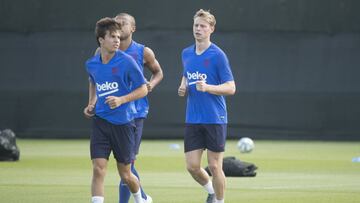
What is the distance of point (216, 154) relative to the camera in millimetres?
10336

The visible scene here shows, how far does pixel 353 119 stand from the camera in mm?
23609

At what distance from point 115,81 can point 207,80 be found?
135 centimetres

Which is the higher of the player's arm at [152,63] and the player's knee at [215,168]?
the player's arm at [152,63]

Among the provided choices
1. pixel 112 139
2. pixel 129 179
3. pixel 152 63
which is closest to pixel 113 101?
pixel 112 139

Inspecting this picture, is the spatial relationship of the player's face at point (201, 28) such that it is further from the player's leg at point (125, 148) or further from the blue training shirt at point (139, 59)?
the player's leg at point (125, 148)

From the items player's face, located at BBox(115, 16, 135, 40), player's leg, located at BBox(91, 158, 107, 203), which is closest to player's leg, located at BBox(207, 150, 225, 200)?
player's leg, located at BBox(91, 158, 107, 203)

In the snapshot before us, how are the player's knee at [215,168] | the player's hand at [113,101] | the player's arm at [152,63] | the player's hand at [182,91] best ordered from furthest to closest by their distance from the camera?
the player's arm at [152,63], the player's hand at [182,91], the player's knee at [215,168], the player's hand at [113,101]

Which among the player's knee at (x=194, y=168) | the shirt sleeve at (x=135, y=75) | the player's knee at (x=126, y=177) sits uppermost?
the shirt sleeve at (x=135, y=75)

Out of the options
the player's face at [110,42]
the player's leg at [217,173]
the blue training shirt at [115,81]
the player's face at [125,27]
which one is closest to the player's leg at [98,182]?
the blue training shirt at [115,81]

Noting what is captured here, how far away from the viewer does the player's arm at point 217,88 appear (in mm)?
10031

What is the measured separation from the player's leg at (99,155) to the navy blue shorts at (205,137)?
4.30ft

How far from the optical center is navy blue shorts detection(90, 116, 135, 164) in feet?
30.8

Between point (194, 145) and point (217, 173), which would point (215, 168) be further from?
point (194, 145)

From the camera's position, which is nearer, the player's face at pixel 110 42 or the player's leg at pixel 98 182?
the player's leg at pixel 98 182
